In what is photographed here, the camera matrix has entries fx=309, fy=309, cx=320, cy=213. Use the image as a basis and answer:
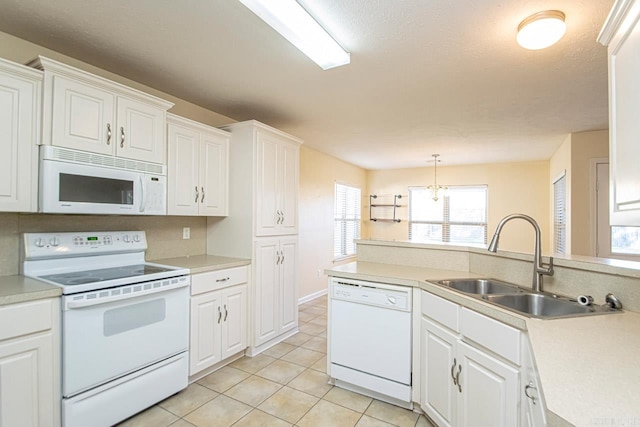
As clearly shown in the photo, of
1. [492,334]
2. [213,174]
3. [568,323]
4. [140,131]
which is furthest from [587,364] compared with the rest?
[213,174]

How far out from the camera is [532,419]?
1.12 metres

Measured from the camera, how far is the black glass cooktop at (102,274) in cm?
188

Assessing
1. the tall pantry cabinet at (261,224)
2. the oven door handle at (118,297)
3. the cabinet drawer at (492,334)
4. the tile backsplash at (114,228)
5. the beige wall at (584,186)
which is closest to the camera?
the cabinet drawer at (492,334)

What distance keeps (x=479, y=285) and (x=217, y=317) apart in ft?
6.86

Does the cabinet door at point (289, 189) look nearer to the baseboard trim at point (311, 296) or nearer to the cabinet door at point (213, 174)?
the cabinet door at point (213, 174)

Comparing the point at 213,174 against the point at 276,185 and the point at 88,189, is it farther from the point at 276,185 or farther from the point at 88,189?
the point at 88,189

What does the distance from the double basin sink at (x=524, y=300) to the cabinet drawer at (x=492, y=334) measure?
10 cm

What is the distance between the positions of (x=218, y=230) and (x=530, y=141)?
4440mm

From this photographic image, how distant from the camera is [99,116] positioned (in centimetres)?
208

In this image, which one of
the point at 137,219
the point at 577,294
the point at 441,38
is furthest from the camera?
the point at 137,219

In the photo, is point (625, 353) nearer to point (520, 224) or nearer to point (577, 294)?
point (577, 294)

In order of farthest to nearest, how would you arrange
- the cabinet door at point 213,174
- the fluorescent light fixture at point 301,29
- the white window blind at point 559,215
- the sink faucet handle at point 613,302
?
the white window blind at point 559,215 → the cabinet door at point 213,174 → the fluorescent light fixture at point 301,29 → the sink faucet handle at point 613,302

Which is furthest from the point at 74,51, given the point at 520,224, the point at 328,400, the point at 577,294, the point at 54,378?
the point at 520,224

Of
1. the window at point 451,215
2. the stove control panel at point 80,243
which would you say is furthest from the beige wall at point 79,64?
the window at point 451,215
